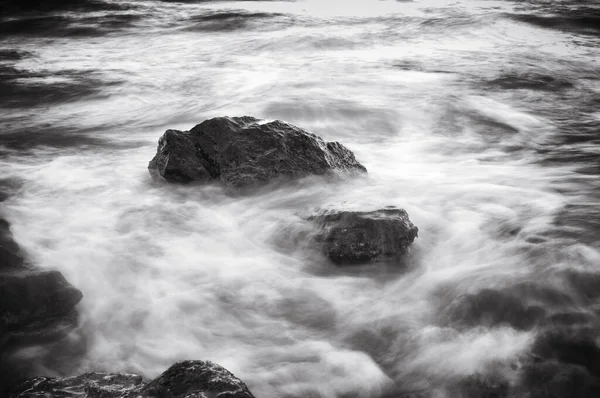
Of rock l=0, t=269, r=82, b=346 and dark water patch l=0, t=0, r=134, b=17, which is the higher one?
dark water patch l=0, t=0, r=134, b=17

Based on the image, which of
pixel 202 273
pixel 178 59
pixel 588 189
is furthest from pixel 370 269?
pixel 178 59

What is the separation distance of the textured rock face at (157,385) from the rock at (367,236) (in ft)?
5.11

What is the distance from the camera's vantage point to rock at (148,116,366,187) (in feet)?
16.4

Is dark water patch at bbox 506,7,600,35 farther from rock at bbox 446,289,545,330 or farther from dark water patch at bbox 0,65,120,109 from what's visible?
rock at bbox 446,289,545,330

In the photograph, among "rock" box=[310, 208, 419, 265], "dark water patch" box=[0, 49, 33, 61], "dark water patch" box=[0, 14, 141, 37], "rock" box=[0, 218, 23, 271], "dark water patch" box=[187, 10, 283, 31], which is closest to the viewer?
"rock" box=[0, 218, 23, 271]

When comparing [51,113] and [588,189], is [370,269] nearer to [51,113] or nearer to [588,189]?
[588,189]

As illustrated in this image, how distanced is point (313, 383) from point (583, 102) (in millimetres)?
7042

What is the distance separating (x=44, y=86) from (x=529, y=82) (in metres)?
8.13

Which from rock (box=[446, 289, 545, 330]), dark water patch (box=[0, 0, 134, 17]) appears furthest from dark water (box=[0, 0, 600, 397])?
dark water patch (box=[0, 0, 134, 17])

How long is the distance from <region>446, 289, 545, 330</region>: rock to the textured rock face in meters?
1.60

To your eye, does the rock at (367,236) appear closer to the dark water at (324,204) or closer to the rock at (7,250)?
the dark water at (324,204)

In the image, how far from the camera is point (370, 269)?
391 centimetres

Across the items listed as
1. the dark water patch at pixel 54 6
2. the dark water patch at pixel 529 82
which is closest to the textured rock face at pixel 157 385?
the dark water patch at pixel 529 82

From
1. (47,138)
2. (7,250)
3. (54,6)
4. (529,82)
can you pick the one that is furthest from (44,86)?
(54,6)
